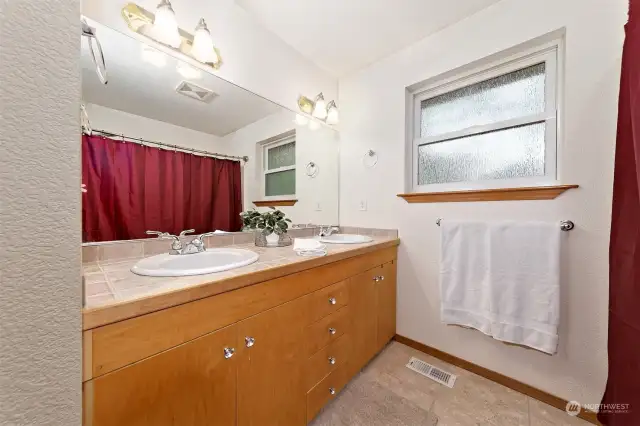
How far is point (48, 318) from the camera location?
401mm

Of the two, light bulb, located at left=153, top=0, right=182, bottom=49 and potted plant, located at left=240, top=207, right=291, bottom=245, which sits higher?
light bulb, located at left=153, top=0, right=182, bottom=49

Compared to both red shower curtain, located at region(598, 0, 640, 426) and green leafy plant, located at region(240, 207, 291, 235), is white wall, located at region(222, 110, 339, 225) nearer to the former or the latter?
green leafy plant, located at region(240, 207, 291, 235)

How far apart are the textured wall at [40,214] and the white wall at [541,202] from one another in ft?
5.83

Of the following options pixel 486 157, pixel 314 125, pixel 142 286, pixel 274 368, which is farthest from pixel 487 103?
pixel 142 286

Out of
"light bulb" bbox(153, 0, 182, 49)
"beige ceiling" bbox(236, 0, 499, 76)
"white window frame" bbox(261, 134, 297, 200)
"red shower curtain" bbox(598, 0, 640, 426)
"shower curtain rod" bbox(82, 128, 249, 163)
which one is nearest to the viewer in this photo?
"red shower curtain" bbox(598, 0, 640, 426)

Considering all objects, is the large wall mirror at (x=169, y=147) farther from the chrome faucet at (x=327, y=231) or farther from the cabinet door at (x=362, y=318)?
the cabinet door at (x=362, y=318)

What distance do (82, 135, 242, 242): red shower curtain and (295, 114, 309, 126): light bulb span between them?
2.25ft

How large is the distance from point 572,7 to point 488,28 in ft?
1.20

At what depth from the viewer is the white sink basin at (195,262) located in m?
0.83

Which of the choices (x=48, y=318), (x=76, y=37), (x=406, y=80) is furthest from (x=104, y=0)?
(x=406, y=80)

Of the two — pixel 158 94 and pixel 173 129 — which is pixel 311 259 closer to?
pixel 173 129

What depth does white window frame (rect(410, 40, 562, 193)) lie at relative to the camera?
1349 mm

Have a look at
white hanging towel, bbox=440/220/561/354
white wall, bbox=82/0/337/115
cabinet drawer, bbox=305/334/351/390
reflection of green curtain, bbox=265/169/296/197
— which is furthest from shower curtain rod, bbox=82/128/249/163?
white hanging towel, bbox=440/220/561/354

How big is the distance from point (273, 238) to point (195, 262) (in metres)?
0.50
